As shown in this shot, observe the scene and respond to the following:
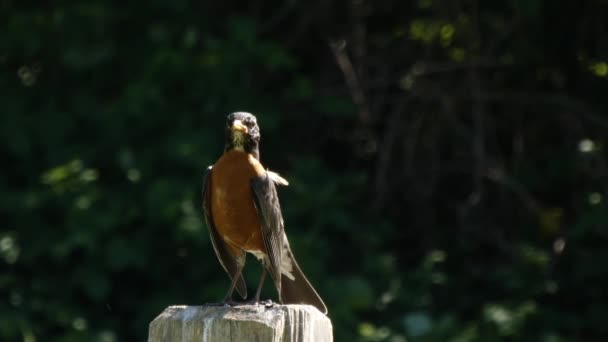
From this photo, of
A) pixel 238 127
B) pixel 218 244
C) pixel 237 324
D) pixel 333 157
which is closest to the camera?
pixel 237 324

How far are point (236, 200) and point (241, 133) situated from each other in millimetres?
242

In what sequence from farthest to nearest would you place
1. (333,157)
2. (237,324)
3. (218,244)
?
(333,157) < (218,244) < (237,324)

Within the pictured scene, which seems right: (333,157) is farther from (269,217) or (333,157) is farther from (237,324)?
(237,324)

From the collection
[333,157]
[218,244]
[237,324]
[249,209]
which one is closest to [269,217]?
[249,209]

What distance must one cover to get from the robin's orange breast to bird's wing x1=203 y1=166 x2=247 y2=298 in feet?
0.23

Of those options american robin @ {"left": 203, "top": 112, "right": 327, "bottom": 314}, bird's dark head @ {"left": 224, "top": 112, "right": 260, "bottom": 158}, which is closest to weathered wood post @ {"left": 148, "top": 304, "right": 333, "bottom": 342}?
american robin @ {"left": 203, "top": 112, "right": 327, "bottom": 314}

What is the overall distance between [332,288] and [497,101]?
2085 millimetres

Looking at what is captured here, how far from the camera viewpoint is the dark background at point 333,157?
6312 mm

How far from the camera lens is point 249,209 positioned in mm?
3697

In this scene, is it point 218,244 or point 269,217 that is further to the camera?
point 218,244

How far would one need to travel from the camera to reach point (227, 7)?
24.4 ft

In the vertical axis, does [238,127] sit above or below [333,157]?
below

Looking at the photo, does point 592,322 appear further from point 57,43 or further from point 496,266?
point 57,43

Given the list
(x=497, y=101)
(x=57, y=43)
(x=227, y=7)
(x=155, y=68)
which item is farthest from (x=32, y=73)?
(x=497, y=101)
